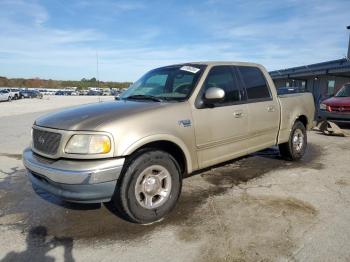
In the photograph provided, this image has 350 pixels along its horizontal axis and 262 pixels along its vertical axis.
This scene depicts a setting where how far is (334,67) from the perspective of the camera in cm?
2169

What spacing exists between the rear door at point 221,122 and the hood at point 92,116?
0.64 m

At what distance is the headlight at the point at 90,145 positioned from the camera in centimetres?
338

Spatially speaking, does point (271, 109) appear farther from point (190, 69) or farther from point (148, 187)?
point (148, 187)

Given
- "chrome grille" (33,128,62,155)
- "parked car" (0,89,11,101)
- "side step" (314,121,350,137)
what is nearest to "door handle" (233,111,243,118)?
"chrome grille" (33,128,62,155)

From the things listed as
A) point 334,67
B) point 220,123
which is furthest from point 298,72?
point 220,123

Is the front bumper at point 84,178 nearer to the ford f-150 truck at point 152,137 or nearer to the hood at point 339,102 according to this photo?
the ford f-150 truck at point 152,137

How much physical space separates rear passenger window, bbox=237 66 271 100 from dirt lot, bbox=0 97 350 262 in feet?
4.55

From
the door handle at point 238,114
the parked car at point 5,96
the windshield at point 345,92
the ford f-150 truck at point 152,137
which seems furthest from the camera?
the parked car at point 5,96

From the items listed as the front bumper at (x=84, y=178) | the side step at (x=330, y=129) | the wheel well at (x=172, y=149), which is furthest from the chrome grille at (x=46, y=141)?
the side step at (x=330, y=129)

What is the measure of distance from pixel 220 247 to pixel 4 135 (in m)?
9.86

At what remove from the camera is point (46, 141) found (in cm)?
374

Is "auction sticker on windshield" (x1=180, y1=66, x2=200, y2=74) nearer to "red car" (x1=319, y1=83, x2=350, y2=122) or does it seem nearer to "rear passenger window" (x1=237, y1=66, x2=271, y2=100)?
"rear passenger window" (x1=237, y1=66, x2=271, y2=100)

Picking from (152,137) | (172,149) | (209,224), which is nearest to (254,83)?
(172,149)

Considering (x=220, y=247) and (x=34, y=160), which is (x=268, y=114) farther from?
(x=34, y=160)
